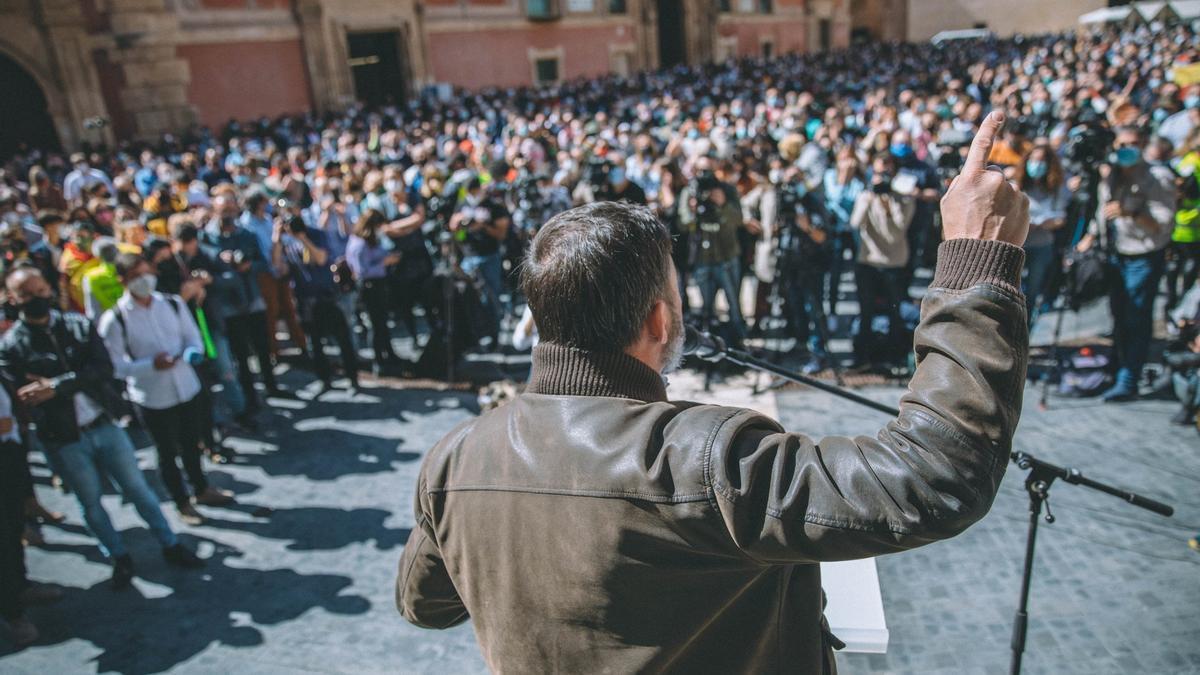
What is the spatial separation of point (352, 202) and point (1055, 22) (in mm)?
48191

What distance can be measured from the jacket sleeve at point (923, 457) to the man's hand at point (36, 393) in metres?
4.32

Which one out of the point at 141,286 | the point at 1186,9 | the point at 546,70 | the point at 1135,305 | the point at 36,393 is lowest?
the point at 1135,305

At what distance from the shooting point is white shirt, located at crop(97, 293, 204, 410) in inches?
180

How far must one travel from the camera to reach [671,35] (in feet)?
109

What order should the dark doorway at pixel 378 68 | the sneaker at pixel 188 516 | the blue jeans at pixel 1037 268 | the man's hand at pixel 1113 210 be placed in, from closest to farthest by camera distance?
the sneaker at pixel 188 516, the man's hand at pixel 1113 210, the blue jeans at pixel 1037 268, the dark doorway at pixel 378 68

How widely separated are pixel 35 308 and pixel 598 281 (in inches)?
168

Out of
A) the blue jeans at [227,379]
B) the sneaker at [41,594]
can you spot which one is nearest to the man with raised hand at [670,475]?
the sneaker at [41,594]

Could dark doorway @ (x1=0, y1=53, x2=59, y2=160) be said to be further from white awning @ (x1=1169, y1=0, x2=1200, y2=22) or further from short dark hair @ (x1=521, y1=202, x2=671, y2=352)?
white awning @ (x1=1169, y1=0, x2=1200, y2=22)

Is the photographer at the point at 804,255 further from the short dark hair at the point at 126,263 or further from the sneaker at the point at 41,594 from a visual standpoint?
the sneaker at the point at 41,594

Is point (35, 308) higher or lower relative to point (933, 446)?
lower

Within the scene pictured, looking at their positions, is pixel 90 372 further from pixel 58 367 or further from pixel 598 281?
pixel 598 281

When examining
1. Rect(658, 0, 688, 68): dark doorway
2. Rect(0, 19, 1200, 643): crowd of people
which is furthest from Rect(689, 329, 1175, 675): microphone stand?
Rect(658, 0, 688, 68): dark doorway

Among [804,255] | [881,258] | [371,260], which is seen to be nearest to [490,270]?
[371,260]

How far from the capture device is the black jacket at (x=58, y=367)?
406 cm
